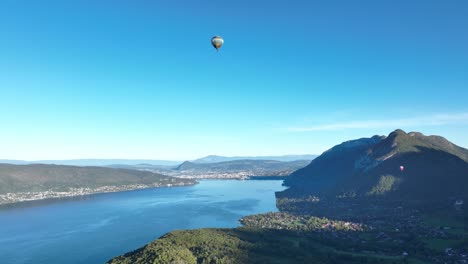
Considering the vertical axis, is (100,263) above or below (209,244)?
below

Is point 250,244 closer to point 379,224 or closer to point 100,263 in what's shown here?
point 100,263

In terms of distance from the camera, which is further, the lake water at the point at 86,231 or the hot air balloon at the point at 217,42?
the lake water at the point at 86,231

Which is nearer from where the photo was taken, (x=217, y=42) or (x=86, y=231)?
(x=217, y=42)

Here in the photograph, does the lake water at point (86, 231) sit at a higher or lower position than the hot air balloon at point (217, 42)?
lower

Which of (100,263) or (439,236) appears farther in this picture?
(439,236)

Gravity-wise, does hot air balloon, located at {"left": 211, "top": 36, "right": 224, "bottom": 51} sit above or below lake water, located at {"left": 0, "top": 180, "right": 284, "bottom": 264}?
above

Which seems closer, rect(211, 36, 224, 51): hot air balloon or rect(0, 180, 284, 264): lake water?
rect(211, 36, 224, 51): hot air balloon

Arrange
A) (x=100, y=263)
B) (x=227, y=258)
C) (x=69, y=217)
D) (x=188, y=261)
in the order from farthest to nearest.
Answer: (x=69, y=217), (x=100, y=263), (x=227, y=258), (x=188, y=261)

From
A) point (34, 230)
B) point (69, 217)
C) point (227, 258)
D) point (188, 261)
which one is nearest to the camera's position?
point (188, 261)

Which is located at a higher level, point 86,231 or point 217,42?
point 217,42

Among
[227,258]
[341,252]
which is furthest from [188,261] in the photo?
[341,252]

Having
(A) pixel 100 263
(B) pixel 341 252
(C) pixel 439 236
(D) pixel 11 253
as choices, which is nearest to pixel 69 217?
(D) pixel 11 253
